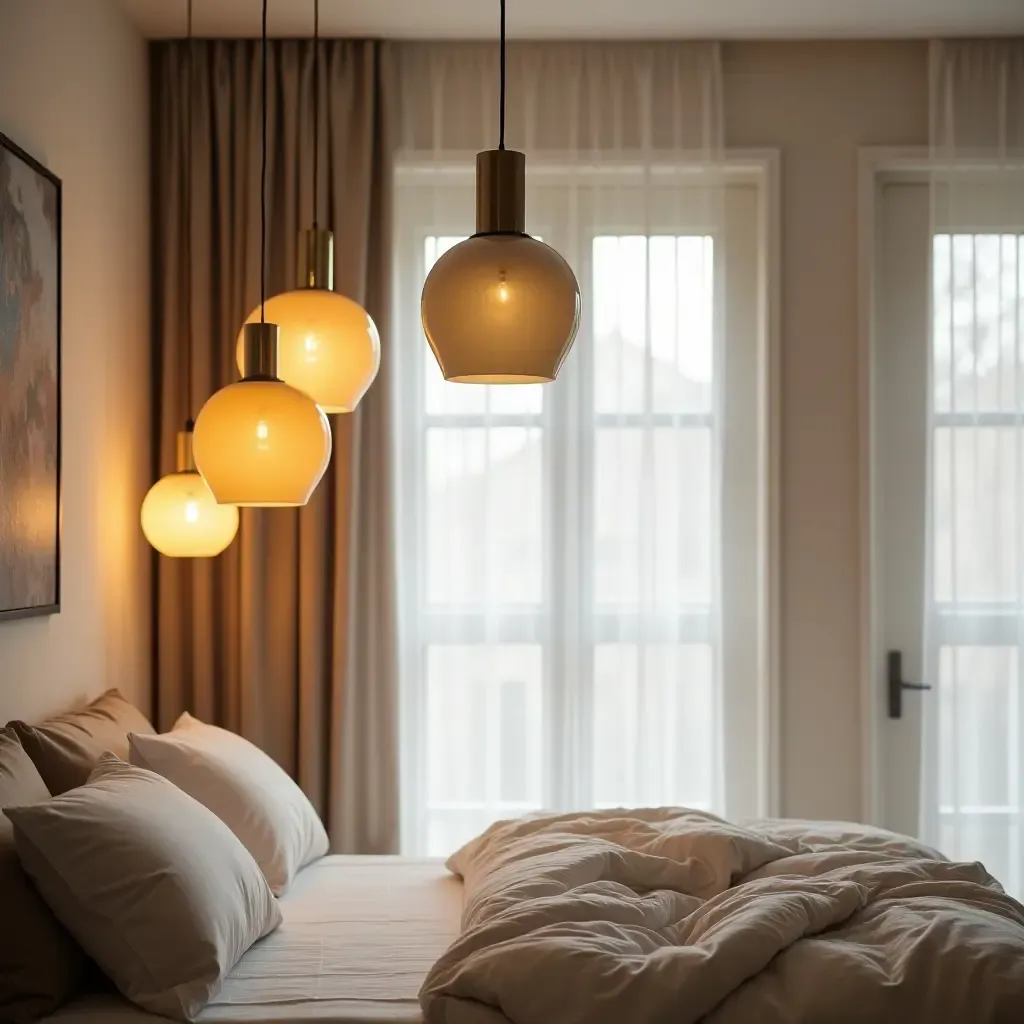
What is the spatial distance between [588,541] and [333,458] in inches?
30.3

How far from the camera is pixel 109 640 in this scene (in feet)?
10.4

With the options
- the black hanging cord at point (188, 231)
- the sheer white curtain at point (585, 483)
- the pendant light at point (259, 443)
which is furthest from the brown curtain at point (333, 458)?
the pendant light at point (259, 443)

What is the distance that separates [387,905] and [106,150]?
6.59 ft

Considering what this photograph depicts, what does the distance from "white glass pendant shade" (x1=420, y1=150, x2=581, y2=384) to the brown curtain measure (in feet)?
6.68

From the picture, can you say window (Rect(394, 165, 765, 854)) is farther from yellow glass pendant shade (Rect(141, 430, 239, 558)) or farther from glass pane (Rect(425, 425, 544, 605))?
yellow glass pendant shade (Rect(141, 430, 239, 558))

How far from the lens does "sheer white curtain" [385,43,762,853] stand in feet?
11.7

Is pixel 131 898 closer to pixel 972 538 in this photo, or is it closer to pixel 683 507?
pixel 683 507

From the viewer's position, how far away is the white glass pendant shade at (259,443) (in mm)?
1779

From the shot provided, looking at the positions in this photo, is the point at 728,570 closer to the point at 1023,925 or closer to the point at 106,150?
the point at 1023,925

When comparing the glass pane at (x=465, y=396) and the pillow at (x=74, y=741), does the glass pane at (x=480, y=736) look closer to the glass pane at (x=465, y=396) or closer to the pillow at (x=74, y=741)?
the glass pane at (x=465, y=396)

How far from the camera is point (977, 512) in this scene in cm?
358

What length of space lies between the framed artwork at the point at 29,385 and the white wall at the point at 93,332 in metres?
0.08

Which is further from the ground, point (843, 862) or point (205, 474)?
point (205, 474)

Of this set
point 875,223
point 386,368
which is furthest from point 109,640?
point 875,223
